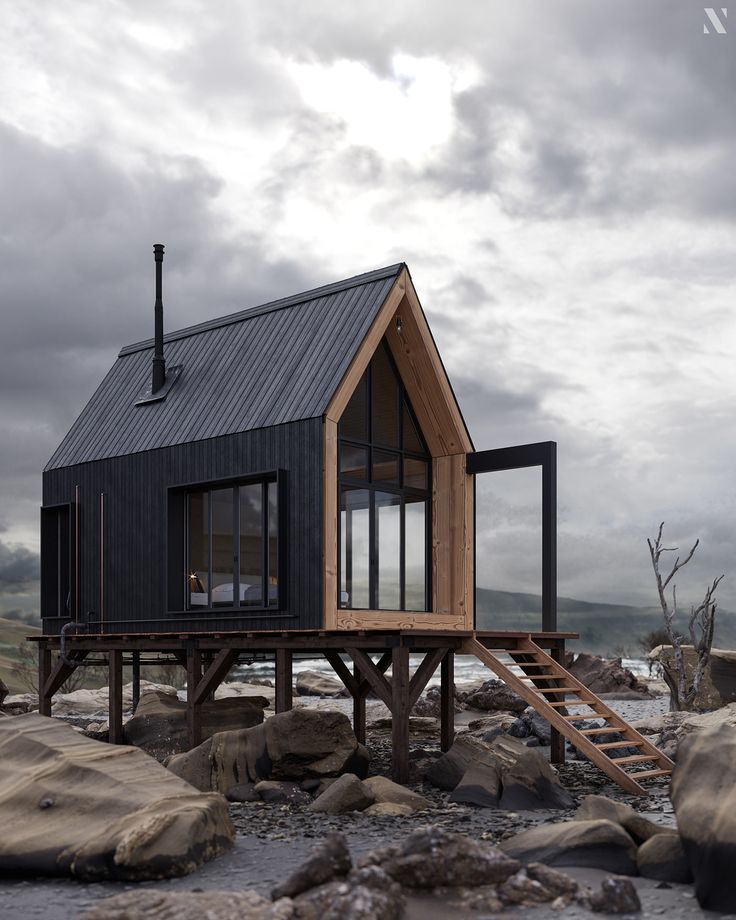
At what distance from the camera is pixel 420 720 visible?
21.8 metres

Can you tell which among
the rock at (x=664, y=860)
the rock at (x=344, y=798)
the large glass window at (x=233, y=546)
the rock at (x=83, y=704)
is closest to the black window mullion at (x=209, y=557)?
the large glass window at (x=233, y=546)

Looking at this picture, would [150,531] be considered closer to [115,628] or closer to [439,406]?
[115,628]

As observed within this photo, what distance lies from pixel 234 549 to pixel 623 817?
8041mm

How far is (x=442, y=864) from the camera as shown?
804 centimetres

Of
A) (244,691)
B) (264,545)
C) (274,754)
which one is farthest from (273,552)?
(244,691)

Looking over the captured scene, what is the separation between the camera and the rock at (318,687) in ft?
114

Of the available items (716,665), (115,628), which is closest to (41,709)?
(115,628)

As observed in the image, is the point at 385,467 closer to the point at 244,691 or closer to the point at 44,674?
the point at 44,674

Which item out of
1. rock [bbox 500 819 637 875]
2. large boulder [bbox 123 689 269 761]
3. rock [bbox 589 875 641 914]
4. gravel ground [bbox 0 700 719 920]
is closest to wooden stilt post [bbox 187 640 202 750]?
large boulder [bbox 123 689 269 761]

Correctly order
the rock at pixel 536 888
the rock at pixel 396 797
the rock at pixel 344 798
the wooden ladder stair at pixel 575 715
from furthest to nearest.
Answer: the wooden ladder stair at pixel 575 715 → the rock at pixel 396 797 → the rock at pixel 344 798 → the rock at pixel 536 888

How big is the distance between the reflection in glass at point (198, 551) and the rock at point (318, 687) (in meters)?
18.0

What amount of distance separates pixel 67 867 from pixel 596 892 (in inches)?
169

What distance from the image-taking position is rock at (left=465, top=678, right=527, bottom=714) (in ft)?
87.3

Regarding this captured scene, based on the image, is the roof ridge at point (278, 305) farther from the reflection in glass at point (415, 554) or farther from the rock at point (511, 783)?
the rock at point (511, 783)
